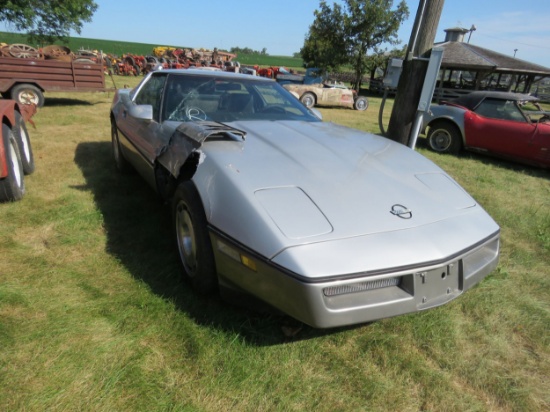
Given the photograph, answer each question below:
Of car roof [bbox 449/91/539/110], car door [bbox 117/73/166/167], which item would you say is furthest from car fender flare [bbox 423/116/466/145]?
car door [bbox 117/73/166/167]

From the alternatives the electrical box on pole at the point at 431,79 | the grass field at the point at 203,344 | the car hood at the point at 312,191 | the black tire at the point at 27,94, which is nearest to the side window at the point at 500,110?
the electrical box on pole at the point at 431,79

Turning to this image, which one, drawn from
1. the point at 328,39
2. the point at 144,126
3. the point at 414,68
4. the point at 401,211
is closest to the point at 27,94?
the point at 144,126

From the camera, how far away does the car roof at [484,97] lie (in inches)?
264

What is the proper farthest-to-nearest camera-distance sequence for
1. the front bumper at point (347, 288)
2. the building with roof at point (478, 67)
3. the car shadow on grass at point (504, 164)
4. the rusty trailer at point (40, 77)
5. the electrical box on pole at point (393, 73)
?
the building with roof at point (478, 67), the rusty trailer at point (40, 77), the car shadow on grass at point (504, 164), the electrical box on pole at point (393, 73), the front bumper at point (347, 288)

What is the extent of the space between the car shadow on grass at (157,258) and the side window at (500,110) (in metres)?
6.37

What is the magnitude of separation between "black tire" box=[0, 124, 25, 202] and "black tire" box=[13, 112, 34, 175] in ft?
1.07

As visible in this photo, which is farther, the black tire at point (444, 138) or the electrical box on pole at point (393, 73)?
the black tire at point (444, 138)

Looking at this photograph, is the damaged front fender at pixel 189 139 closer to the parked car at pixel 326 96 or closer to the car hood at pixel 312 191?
the car hood at pixel 312 191

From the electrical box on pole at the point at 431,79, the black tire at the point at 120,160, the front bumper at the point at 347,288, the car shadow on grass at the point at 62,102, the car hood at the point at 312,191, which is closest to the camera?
the front bumper at the point at 347,288

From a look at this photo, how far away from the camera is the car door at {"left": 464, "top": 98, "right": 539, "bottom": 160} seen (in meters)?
6.39

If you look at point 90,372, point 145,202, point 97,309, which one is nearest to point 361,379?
point 90,372

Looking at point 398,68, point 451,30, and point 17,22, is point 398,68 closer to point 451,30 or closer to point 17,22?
point 17,22

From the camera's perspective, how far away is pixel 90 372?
1749 millimetres

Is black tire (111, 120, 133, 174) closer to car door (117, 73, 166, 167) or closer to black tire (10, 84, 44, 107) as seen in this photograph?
car door (117, 73, 166, 167)
